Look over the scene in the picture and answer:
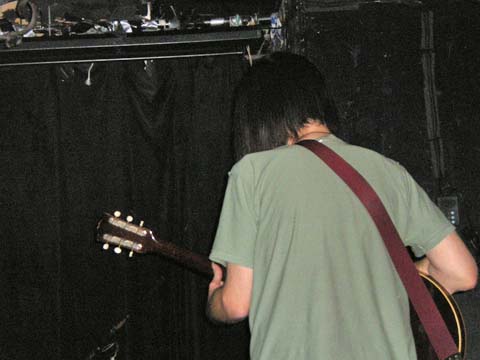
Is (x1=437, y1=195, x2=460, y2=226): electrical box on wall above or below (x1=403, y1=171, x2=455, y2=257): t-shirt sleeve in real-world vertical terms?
below

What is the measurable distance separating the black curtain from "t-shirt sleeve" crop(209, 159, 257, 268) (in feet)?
8.01

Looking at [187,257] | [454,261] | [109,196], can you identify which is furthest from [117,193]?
[454,261]

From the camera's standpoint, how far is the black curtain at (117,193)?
4102mm

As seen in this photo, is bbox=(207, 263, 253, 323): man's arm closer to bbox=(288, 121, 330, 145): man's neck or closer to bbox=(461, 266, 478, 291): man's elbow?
bbox=(288, 121, 330, 145): man's neck

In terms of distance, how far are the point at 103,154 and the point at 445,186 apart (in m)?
2.04

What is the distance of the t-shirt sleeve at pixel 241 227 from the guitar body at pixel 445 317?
613 mm

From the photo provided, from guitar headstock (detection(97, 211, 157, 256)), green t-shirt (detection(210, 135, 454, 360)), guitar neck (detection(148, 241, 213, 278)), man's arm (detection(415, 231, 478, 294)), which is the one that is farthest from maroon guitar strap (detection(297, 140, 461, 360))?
guitar headstock (detection(97, 211, 157, 256))

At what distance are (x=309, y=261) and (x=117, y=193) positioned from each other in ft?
8.80

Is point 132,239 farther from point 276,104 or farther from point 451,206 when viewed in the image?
point 451,206

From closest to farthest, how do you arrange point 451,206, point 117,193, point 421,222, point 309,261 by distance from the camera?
point 309,261, point 421,222, point 451,206, point 117,193

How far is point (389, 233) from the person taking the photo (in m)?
1.67

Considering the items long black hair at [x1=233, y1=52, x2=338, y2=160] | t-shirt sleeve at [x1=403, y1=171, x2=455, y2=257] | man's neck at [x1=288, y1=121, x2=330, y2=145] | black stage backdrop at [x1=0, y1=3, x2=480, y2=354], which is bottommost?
black stage backdrop at [x1=0, y1=3, x2=480, y2=354]

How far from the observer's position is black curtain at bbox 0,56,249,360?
4.10 meters

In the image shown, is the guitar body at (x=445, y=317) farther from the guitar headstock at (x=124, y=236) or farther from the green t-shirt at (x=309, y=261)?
the guitar headstock at (x=124, y=236)
